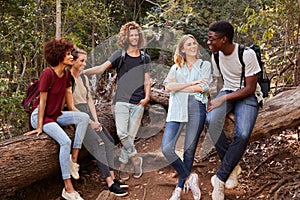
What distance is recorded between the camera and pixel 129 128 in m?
4.51

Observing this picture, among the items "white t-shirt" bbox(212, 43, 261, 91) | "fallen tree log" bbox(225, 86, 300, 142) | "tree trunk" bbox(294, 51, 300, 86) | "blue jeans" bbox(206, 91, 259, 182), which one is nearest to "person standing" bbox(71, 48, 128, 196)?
"blue jeans" bbox(206, 91, 259, 182)

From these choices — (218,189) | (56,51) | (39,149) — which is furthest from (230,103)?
(39,149)

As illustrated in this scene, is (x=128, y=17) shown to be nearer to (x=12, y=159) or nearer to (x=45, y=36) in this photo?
(x=45, y=36)

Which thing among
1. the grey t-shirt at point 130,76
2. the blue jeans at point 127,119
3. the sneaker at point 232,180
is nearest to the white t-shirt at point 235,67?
the sneaker at point 232,180

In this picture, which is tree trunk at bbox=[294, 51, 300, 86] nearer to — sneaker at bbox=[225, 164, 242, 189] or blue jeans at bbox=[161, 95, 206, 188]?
blue jeans at bbox=[161, 95, 206, 188]

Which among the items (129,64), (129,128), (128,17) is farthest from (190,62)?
(128,17)

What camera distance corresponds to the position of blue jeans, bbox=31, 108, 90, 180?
384 centimetres

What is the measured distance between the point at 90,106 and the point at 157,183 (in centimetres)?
129

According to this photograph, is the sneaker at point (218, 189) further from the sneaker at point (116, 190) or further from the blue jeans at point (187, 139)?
the sneaker at point (116, 190)

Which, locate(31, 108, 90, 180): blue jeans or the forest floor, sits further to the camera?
the forest floor

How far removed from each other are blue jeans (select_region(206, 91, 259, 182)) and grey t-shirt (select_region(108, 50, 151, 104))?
1098 mm

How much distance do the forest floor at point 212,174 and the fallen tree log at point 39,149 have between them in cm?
44

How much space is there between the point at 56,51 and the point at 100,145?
1244mm

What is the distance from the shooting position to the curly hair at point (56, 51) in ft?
12.6
